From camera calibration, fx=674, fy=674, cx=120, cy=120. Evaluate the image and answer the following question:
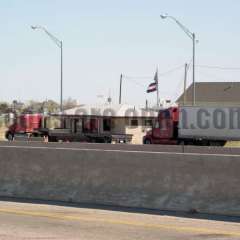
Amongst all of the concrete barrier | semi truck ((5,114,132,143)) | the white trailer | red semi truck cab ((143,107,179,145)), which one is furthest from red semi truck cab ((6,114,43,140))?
the concrete barrier

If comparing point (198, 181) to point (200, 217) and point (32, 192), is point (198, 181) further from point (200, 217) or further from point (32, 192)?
point (32, 192)

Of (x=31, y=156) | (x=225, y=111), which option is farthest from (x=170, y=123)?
(x=31, y=156)

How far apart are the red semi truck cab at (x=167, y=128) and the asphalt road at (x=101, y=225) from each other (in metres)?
33.9

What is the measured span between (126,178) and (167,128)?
33589 mm

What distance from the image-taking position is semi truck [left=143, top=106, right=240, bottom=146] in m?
44.9

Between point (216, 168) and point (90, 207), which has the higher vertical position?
point (216, 168)

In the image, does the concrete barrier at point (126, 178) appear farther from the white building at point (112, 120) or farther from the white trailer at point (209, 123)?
the white building at point (112, 120)

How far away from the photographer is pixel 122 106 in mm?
63750

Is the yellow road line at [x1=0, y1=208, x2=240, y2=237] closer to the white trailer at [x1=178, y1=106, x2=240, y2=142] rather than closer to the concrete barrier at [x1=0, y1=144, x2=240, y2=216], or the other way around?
the concrete barrier at [x1=0, y1=144, x2=240, y2=216]

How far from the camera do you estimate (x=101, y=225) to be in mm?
10531

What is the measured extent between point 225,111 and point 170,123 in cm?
389

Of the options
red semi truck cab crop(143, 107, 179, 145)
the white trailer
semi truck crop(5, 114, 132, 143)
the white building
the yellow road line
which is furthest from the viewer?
the white building

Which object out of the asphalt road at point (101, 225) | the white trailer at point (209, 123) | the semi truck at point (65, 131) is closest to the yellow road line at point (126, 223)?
the asphalt road at point (101, 225)

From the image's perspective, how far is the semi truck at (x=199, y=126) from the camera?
44875 mm
